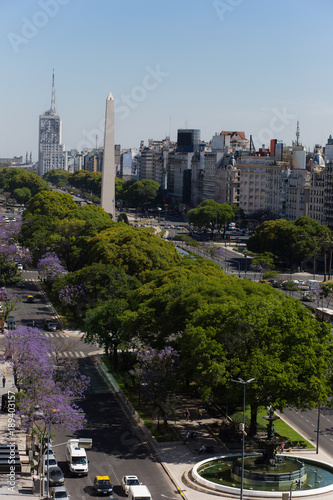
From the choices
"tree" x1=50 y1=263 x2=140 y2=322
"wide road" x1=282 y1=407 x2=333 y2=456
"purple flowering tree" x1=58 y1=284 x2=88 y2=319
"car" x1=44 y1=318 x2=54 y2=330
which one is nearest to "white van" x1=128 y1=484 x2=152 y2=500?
"wide road" x1=282 y1=407 x2=333 y2=456

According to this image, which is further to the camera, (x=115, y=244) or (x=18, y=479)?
(x=115, y=244)

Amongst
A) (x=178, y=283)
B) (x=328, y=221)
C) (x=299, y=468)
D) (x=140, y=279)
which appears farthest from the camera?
(x=328, y=221)

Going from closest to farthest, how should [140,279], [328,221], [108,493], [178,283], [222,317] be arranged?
[108,493], [222,317], [178,283], [140,279], [328,221]

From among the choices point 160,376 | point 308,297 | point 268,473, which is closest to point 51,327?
point 160,376

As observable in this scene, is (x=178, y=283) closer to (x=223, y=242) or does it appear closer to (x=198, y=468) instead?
(x=198, y=468)

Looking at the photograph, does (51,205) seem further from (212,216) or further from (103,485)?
(103,485)

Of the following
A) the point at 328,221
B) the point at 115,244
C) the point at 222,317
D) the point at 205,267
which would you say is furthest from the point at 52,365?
the point at 328,221

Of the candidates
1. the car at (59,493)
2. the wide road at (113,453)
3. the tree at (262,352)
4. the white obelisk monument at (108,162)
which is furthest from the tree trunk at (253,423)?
the white obelisk monument at (108,162)
